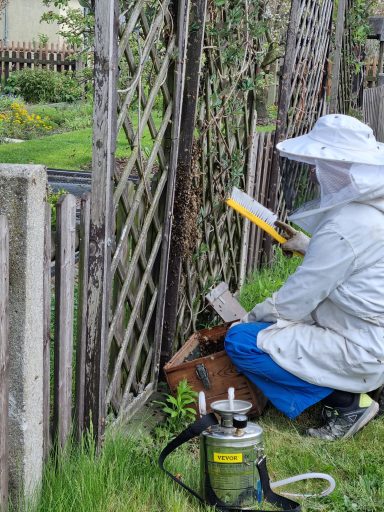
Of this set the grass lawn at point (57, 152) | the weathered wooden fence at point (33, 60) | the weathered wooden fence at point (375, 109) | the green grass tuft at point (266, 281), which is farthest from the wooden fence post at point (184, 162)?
the weathered wooden fence at point (33, 60)

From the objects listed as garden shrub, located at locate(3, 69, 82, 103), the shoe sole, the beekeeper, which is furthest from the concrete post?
garden shrub, located at locate(3, 69, 82, 103)

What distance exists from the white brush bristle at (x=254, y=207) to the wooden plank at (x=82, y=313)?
1.84m

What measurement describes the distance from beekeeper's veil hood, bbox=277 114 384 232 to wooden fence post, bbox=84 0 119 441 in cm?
107

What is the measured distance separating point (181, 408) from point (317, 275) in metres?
0.99

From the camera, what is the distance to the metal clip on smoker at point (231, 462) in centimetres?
314

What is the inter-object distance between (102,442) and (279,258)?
13.2 ft

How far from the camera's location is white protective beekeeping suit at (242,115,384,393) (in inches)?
149

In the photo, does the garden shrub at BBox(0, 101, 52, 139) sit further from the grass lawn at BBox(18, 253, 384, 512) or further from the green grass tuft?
the grass lawn at BBox(18, 253, 384, 512)

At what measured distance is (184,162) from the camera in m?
4.31

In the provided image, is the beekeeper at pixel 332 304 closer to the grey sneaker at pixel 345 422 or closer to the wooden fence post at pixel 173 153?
the grey sneaker at pixel 345 422

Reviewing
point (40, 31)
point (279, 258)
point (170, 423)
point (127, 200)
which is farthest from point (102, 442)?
point (40, 31)

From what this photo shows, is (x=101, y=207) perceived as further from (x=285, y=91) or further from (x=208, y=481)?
(x=285, y=91)

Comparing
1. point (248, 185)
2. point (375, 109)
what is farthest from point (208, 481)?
point (375, 109)

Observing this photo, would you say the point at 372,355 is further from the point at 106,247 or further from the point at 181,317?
the point at 106,247
